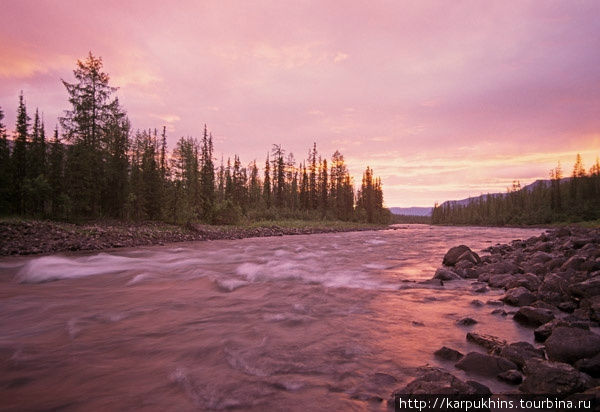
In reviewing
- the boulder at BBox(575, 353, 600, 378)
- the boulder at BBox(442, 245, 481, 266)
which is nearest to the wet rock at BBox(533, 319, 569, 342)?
the boulder at BBox(575, 353, 600, 378)

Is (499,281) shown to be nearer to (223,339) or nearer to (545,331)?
(545,331)

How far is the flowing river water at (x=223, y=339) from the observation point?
8.46 feet

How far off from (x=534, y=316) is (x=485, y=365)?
2149 mm

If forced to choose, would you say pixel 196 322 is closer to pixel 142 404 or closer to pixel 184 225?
pixel 142 404

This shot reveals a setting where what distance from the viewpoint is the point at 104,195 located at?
30359 millimetres

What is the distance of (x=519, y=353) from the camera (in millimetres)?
2980

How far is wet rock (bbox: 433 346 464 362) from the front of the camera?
319cm

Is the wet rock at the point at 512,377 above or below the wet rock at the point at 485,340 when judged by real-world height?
above

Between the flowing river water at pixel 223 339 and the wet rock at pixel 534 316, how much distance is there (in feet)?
0.59

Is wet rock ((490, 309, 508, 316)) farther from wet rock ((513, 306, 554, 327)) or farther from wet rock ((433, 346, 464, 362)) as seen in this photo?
wet rock ((433, 346, 464, 362))

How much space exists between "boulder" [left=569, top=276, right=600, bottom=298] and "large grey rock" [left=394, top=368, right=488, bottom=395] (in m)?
4.31

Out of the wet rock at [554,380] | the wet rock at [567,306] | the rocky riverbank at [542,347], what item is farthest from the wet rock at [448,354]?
the wet rock at [567,306]

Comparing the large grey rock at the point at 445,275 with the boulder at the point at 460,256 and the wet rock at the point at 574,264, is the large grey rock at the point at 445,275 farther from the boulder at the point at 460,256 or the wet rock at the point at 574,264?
the wet rock at the point at 574,264

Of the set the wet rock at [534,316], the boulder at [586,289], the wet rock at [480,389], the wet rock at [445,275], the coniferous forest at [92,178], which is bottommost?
the wet rock at [445,275]
